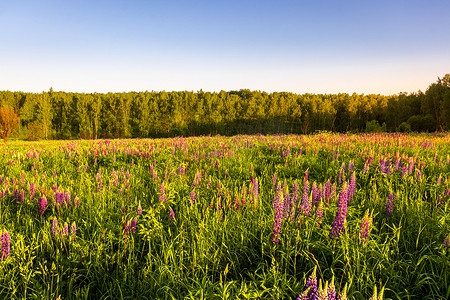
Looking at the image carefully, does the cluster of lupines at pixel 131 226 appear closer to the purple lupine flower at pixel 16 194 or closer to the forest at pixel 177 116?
the purple lupine flower at pixel 16 194

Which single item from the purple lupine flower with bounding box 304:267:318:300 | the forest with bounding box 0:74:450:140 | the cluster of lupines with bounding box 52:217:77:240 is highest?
the forest with bounding box 0:74:450:140

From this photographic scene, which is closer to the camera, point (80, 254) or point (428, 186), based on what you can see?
point (80, 254)

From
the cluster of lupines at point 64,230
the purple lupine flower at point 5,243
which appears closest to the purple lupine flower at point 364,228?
the cluster of lupines at point 64,230

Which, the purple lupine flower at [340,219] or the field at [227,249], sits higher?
the purple lupine flower at [340,219]

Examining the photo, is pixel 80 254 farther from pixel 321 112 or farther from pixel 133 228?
pixel 321 112

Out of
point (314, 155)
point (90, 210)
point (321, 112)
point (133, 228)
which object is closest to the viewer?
point (133, 228)

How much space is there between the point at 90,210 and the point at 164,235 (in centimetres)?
142

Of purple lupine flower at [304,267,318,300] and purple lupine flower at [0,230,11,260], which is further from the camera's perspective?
purple lupine flower at [0,230,11,260]

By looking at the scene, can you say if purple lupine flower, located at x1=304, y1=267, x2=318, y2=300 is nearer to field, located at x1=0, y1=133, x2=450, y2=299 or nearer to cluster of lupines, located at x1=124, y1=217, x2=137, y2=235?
field, located at x1=0, y1=133, x2=450, y2=299

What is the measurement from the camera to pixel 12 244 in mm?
2648

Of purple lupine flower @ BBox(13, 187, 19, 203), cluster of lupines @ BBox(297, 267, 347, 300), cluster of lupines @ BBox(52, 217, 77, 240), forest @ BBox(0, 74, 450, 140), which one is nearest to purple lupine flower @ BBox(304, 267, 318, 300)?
cluster of lupines @ BBox(297, 267, 347, 300)

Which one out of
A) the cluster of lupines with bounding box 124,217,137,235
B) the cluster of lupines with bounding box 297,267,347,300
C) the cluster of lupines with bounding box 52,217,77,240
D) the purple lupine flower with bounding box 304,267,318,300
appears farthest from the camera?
the cluster of lupines with bounding box 124,217,137,235

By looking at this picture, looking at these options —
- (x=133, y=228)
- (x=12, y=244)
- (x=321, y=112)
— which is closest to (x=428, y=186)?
(x=133, y=228)

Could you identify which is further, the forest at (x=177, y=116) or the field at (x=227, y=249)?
the forest at (x=177, y=116)
